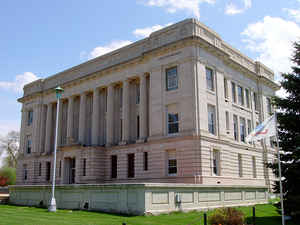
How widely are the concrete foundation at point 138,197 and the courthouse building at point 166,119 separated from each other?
0.53ft

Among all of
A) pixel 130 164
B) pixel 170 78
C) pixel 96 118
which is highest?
pixel 170 78

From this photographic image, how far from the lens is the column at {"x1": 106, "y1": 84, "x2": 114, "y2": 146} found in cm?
4103

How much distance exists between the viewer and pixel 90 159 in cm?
3969

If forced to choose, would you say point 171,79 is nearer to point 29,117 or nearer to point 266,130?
point 266,130

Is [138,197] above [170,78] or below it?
below

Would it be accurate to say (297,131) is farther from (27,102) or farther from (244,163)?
(27,102)

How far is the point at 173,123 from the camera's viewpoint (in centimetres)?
3447

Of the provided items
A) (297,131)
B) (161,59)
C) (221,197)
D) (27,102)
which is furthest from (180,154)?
(27,102)

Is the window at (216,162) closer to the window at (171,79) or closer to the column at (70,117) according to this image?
the window at (171,79)

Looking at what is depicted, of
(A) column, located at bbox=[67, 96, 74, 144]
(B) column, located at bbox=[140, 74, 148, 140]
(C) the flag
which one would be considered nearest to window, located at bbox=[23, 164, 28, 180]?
(A) column, located at bbox=[67, 96, 74, 144]

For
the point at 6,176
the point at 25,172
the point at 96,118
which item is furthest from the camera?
the point at 6,176

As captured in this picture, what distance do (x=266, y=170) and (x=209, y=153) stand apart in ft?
48.3

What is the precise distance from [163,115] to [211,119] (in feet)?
17.3

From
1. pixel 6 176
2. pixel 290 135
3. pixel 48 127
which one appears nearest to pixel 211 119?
pixel 290 135
